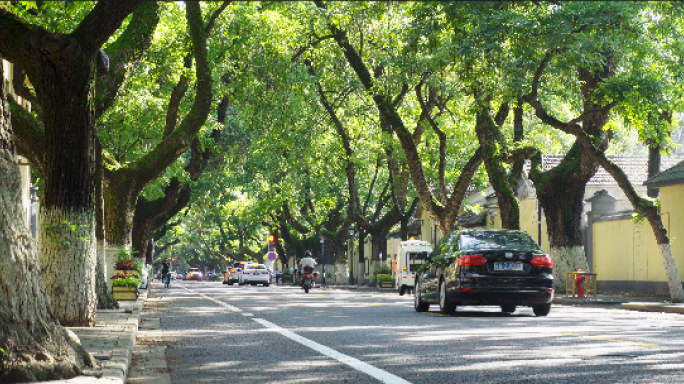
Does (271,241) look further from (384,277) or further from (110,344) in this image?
(110,344)

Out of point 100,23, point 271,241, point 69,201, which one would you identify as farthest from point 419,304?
point 271,241

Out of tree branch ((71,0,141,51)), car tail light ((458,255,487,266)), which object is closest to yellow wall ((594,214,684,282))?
car tail light ((458,255,487,266))

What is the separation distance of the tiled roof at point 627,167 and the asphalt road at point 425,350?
2793cm

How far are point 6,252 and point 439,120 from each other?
31.3 meters

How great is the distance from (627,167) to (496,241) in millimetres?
29582

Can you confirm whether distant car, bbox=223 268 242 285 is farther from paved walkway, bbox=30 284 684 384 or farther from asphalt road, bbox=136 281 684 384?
asphalt road, bbox=136 281 684 384

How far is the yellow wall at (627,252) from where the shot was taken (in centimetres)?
3334

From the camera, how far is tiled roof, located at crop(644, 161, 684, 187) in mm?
30234

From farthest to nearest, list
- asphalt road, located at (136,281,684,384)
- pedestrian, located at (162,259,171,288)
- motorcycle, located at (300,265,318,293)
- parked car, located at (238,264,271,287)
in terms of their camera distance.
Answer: parked car, located at (238,264,271,287), pedestrian, located at (162,259,171,288), motorcycle, located at (300,265,318,293), asphalt road, located at (136,281,684,384)

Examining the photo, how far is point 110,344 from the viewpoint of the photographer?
1109 cm

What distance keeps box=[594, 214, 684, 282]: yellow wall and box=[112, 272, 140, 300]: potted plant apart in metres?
16.8

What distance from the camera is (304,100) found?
33688mm

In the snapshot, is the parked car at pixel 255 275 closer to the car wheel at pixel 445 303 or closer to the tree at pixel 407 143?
the tree at pixel 407 143

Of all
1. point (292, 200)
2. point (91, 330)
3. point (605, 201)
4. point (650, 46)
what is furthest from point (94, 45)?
point (292, 200)
